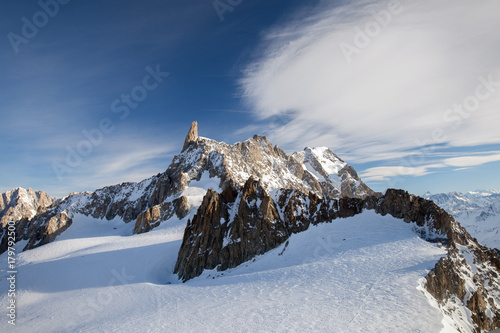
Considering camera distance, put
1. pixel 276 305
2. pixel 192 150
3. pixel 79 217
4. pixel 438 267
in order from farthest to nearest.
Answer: pixel 192 150 → pixel 79 217 → pixel 438 267 → pixel 276 305

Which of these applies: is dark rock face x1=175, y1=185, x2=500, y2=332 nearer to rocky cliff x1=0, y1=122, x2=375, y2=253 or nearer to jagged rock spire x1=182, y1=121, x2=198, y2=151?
rocky cliff x1=0, y1=122, x2=375, y2=253

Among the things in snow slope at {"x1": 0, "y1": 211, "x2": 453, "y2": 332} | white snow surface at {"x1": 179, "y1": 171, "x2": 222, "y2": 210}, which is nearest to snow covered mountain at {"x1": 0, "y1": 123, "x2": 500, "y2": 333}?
snow slope at {"x1": 0, "y1": 211, "x2": 453, "y2": 332}

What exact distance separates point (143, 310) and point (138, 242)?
39261 millimetres

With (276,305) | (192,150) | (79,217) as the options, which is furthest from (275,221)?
(79,217)

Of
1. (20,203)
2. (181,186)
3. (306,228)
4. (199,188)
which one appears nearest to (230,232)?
(306,228)

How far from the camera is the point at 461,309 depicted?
1998 cm

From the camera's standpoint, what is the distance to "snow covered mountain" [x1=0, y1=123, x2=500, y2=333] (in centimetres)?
1817

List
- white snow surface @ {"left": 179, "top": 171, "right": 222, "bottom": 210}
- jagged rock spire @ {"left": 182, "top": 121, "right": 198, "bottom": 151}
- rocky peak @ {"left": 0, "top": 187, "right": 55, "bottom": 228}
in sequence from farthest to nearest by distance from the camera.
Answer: rocky peak @ {"left": 0, "top": 187, "right": 55, "bottom": 228}, jagged rock spire @ {"left": 182, "top": 121, "right": 198, "bottom": 151}, white snow surface @ {"left": 179, "top": 171, "right": 222, "bottom": 210}

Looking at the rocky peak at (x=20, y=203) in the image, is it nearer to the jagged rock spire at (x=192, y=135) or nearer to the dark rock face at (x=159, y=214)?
the jagged rock spire at (x=192, y=135)

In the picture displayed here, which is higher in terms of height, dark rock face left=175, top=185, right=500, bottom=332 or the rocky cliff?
the rocky cliff

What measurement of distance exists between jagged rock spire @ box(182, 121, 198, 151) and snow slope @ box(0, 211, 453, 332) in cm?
8023

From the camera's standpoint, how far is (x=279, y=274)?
91.1ft

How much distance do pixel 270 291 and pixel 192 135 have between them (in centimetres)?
11145

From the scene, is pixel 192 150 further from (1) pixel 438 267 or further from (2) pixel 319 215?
(1) pixel 438 267
